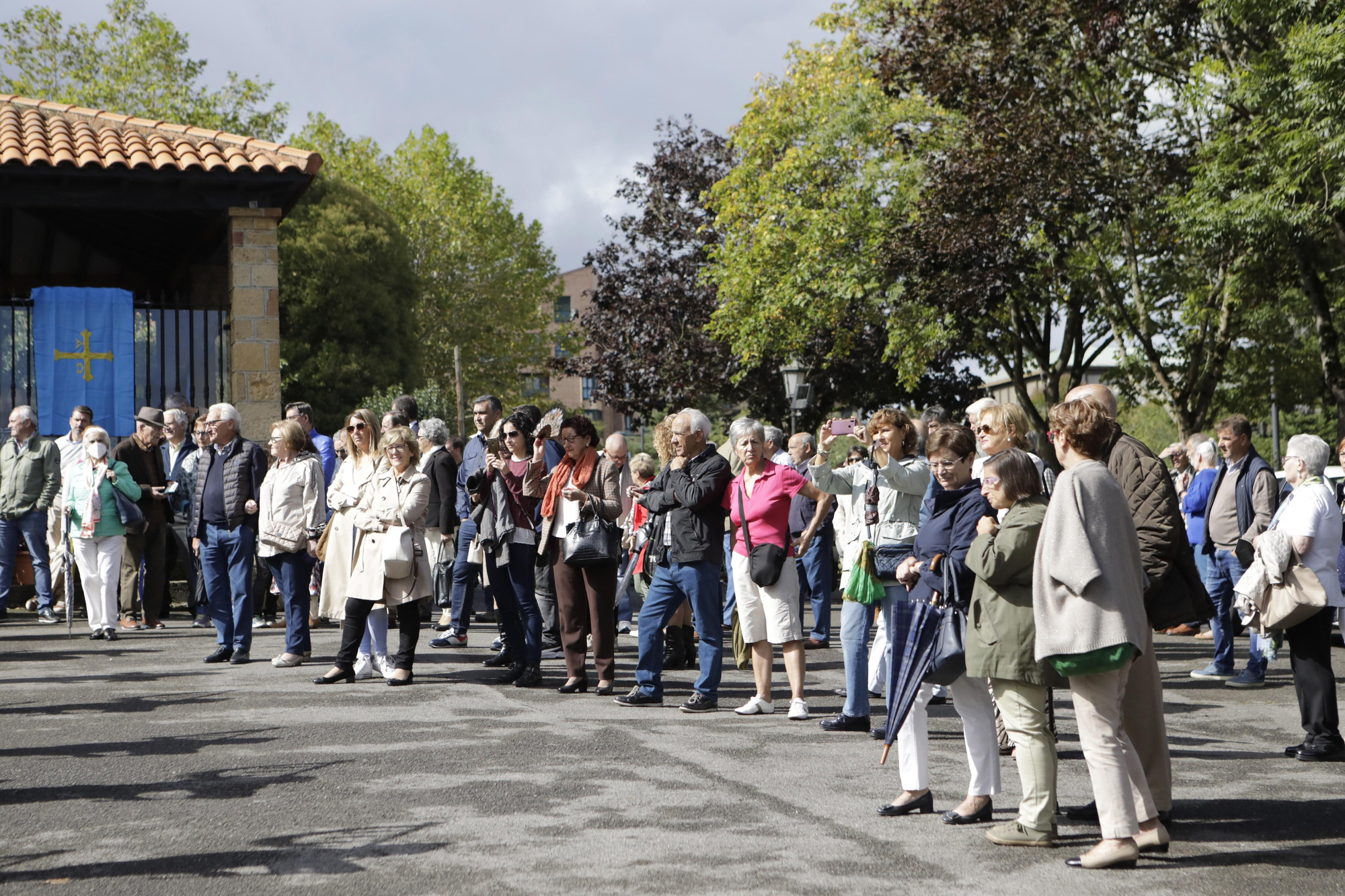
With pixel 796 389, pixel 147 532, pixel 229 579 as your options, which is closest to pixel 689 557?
pixel 229 579

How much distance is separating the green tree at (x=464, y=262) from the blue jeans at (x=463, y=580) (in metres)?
37.5

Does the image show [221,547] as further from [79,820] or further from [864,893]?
[864,893]

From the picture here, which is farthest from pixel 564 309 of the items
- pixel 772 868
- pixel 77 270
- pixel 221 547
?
pixel 772 868

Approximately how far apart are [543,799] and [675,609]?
2.67 meters

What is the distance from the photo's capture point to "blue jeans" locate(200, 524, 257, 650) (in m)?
10.1

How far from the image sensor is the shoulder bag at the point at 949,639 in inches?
211

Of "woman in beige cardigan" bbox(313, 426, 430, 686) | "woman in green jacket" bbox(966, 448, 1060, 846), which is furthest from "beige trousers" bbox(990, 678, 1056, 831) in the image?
"woman in beige cardigan" bbox(313, 426, 430, 686)

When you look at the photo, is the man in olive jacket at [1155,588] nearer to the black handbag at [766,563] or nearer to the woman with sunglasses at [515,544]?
the black handbag at [766,563]

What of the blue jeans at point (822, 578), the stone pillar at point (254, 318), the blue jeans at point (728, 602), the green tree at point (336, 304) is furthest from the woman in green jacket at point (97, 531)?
the green tree at point (336, 304)

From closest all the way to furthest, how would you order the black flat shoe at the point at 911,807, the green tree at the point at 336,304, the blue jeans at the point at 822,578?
the black flat shoe at the point at 911,807
the blue jeans at the point at 822,578
the green tree at the point at 336,304

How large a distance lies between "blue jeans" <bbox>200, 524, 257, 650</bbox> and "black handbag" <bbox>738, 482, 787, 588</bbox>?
4.25 metres

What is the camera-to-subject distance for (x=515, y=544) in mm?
9195

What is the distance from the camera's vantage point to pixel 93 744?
694 centimetres

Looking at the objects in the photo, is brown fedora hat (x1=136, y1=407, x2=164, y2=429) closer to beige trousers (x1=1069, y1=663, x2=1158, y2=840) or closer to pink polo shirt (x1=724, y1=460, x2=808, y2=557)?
pink polo shirt (x1=724, y1=460, x2=808, y2=557)
